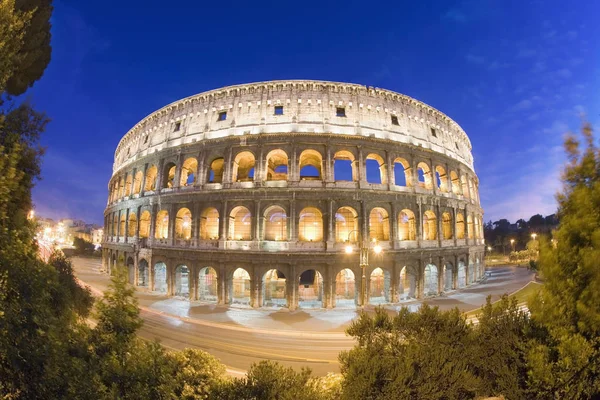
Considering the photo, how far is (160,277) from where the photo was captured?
977 inches

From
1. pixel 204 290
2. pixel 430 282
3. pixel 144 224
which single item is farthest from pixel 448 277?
pixel 144 224

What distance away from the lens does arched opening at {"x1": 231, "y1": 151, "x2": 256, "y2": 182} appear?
2175 centimetres

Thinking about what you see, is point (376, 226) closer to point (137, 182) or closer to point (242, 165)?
point (242, 165)

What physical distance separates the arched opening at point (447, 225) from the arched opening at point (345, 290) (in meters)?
10.2

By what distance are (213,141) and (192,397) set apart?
65.1 ft

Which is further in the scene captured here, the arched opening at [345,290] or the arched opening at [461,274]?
the arched opening at [461,274]

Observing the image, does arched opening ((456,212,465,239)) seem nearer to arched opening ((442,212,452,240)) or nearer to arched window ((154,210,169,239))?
arched opening ((442,212,452,240))

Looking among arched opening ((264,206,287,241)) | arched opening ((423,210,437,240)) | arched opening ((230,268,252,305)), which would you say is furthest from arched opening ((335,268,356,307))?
arched opening ((423,210,437,240))

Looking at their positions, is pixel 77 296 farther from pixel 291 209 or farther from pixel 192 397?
pixel 291 209

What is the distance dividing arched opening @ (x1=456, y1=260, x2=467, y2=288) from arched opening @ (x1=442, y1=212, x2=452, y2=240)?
3266 millimetres

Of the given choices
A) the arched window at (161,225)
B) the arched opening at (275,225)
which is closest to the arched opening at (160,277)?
the arched window at (161,225)

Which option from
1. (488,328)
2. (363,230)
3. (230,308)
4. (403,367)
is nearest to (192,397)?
(403,367)

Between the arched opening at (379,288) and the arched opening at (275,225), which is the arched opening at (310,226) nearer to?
the arched opening at (275,225)

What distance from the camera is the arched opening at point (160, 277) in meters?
24.4
